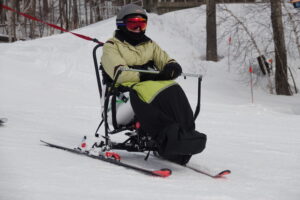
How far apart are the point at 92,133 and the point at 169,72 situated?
2.95 m

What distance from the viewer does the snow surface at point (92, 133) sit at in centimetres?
428

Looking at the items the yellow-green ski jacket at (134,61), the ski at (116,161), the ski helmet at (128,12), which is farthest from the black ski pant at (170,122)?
the ski helmet at (128,12)

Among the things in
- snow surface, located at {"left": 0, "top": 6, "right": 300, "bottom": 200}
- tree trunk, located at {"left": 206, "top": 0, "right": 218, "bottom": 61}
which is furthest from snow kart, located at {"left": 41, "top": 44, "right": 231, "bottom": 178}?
tree trunk, located at {"left": 206, "top": 0, "right": 218, "bottom": 61}

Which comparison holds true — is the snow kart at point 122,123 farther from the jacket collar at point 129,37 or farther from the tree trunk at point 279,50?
the tree trunk at point 279,50

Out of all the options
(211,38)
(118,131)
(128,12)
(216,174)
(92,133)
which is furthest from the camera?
(211,38)

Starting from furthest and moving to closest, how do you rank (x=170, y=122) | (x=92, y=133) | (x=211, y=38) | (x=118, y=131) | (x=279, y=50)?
(x=211, y=38), (x=279, y=50), (x=92, y=133), (x=118, y=131), (x=170, y=122)

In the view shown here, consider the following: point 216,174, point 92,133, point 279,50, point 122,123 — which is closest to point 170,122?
point 122,123

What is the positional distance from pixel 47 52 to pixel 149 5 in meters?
7.86

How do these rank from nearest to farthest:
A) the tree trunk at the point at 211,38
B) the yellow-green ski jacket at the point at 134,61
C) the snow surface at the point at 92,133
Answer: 1. the snow surface at the point at 92,133
2. the yellow-green ski jacket at the point at 134,61
3. the tree trunk at the point at 211,38

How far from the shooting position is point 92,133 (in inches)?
307

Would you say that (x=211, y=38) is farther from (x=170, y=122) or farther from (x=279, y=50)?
(x=170, y=122)

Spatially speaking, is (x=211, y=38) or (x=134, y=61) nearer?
(x=134, y=61)

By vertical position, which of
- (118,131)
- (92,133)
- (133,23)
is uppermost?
(133,23)

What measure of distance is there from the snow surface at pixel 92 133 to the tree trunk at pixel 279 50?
37 centimetres
